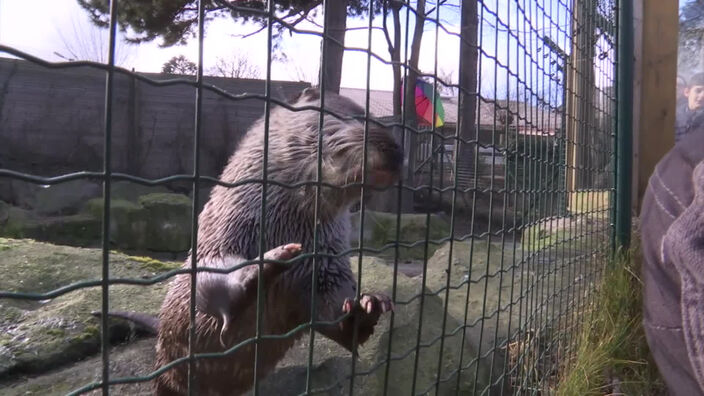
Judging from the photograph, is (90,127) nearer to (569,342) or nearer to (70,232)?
(70,232)

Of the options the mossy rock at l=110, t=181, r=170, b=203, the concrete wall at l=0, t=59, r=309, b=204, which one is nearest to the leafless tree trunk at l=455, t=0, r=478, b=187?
the concrete wall at l=0, t=59, r=309, b=204

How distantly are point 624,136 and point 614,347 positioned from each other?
1.52m

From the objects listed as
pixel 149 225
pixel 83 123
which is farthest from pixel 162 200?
pixel 83 123

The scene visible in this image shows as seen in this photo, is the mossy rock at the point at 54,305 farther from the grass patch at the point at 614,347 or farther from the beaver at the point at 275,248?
the grass patch at the point at 614,347

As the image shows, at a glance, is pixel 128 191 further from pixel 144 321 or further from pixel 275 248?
pixel 275 248

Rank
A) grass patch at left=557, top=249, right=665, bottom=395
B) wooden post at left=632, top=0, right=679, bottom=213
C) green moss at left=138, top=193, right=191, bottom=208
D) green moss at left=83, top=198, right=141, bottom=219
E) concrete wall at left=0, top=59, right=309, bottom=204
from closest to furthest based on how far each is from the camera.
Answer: grass patch at left=557, top=249, right=665, bottom=395, wooden post at left=632, top=0, right=679, bottom=213, green moss at left=83, top=198, right=141, bottom=219, green moss at left=138, top=193, right=191, bottom=208, concrete wall at left=0, top=59, right=309, bottom=204

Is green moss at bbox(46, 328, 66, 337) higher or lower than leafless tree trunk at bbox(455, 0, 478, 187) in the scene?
lower

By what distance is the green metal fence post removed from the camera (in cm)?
409

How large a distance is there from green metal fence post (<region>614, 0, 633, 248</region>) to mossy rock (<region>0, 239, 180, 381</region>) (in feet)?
10.3

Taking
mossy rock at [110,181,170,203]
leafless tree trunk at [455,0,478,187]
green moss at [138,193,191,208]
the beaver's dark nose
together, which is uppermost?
leafless tree trunk at [455,0,478,187]

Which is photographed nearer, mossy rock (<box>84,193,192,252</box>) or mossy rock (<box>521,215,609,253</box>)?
mossy rock (<box>521,215,609,253</box>)

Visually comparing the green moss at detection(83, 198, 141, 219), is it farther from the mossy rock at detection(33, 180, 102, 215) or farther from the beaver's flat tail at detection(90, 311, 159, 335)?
the beaver's flat tail at detection(90, 311, 159, 335)

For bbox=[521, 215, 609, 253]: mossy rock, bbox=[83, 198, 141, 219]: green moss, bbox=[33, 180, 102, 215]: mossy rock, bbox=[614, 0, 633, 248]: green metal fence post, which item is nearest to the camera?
bbox=[521, 215, 609, 253]: mossy rock

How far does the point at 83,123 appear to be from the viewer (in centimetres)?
1113
